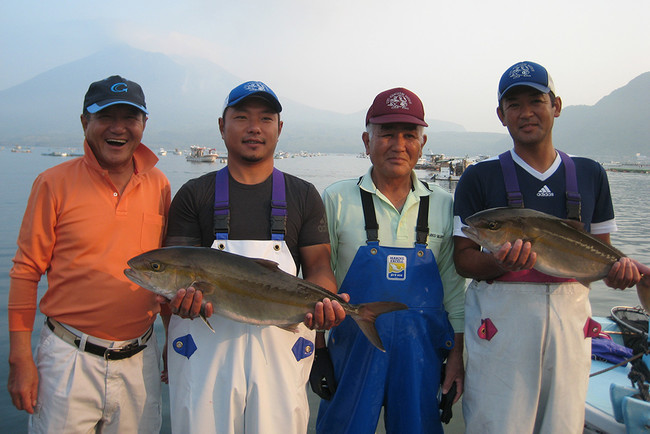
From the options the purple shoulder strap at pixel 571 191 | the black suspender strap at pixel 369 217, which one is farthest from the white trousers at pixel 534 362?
the black suspender strap at pixel 369 217

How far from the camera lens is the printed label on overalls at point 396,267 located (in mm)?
3230

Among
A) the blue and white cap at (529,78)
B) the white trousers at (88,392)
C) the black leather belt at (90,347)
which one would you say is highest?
the blue and white cap at (529,78)

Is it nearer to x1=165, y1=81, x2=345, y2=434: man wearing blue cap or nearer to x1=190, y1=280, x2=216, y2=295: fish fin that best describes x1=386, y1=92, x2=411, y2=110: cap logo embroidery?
x1=165, y1=81, x2=345, y2=434: man wearing blue cap

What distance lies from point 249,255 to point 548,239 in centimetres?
214

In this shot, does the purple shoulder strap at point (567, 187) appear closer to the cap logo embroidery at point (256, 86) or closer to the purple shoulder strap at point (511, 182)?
the purple shoulder strap at point (511, 182)

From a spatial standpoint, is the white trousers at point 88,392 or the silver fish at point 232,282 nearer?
the silver fish at point 232,282

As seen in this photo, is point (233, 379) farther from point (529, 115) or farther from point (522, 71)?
point (522, 71)

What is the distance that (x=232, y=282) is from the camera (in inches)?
104

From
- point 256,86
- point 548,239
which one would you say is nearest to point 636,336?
point 548,239

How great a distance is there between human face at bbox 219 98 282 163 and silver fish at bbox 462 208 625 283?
166 centimetres

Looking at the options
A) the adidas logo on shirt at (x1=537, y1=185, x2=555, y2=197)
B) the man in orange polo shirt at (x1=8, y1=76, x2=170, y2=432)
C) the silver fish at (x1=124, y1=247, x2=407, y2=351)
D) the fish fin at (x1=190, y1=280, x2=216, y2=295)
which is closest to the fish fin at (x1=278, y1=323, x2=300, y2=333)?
the silver fish at (x1=124, y1=247, x2=407, y2=351)

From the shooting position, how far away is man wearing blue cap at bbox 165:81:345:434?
8.87 ft

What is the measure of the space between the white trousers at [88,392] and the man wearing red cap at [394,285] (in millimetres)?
1365

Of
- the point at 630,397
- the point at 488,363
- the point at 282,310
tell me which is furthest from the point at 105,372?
the point at 630,397
